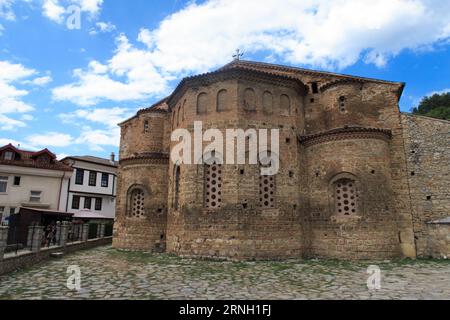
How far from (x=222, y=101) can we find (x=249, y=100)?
1.20 meters

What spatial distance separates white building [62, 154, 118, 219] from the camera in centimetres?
2817

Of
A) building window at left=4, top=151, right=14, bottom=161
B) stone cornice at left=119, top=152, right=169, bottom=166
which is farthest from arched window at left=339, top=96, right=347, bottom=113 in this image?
building window at left=4, top=151, right=14, bottom=161

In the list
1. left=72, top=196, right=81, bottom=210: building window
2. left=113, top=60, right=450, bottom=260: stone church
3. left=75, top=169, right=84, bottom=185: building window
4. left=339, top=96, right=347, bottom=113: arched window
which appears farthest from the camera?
left=75, top=169, right=84, bottom=185: building window

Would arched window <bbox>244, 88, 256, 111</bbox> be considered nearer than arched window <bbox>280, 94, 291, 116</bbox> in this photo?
Yes

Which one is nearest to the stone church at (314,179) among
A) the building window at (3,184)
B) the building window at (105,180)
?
the building window at (3,184)

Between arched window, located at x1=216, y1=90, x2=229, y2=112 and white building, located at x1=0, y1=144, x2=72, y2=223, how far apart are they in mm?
18979

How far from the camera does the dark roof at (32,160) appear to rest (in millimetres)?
24219

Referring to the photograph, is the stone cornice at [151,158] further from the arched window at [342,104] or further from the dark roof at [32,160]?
the dark roof at [32,160]

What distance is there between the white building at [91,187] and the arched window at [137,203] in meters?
11.7

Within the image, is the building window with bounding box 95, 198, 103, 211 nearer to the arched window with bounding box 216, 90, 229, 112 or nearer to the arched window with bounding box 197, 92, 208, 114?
the arched window with bounding box 197, 92, 208, 114

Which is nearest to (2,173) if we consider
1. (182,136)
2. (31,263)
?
(31,263)

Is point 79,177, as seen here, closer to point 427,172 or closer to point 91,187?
point 91,187

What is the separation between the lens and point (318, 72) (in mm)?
16078

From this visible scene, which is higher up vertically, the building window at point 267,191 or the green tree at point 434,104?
the green tree at point 434,104
